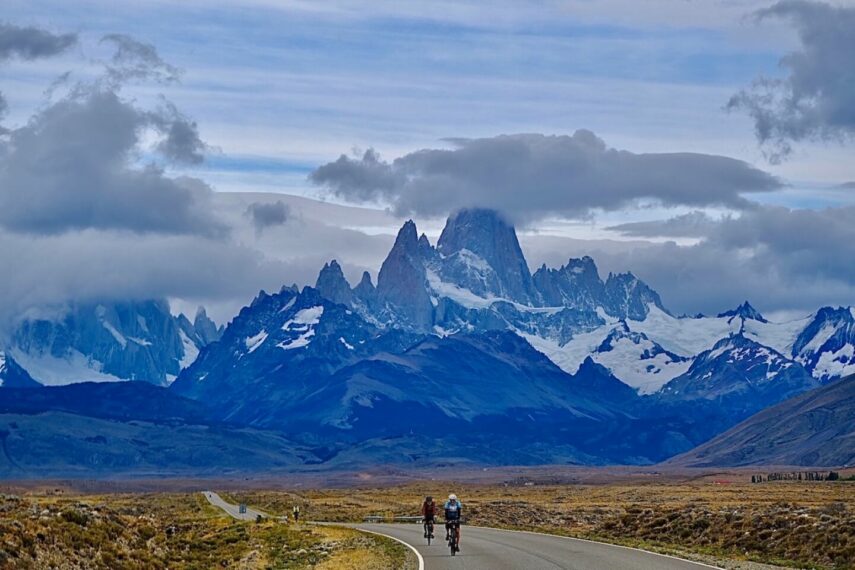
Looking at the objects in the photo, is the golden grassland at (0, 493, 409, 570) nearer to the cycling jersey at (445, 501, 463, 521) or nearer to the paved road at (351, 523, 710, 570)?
the paved road at (351, 523, 710, 570)

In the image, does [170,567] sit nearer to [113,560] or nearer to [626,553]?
[113,560]

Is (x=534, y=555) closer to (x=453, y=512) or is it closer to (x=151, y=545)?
(x=453, y=512)

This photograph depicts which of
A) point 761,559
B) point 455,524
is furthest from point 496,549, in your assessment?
point 761,559

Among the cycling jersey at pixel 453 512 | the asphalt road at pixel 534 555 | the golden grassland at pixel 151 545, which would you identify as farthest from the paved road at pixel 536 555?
the golden grassland at pixel 151 545

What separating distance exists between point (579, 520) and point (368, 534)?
27800mm

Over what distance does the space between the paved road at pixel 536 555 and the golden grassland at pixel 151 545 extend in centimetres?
221

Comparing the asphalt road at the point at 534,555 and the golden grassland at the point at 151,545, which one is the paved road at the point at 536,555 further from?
the golden grassland at the point at 151,545

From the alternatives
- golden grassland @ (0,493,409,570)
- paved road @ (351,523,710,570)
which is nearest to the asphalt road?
paved road @ (351,523,710,570)

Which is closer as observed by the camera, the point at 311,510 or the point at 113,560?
the point at 113,560

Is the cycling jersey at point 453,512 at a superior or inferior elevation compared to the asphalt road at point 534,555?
superior

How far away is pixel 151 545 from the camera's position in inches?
2392

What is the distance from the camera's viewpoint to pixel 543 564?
51062 mm

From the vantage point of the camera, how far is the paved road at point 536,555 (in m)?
50.1

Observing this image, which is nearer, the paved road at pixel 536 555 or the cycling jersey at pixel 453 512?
the paved road at pixel 536 555
